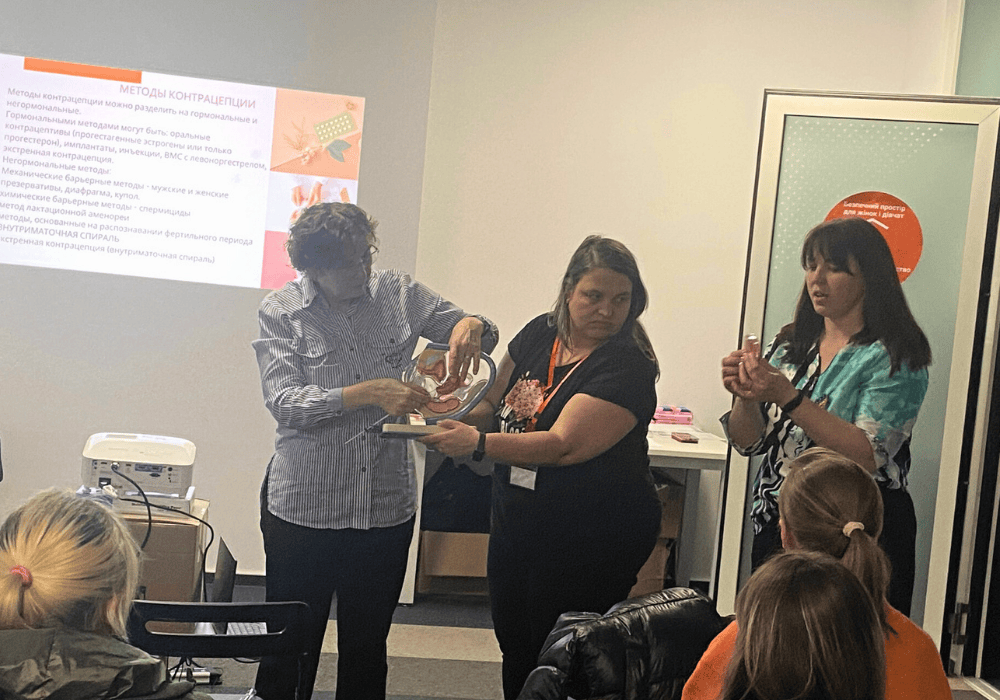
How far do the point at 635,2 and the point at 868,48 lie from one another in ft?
3.63

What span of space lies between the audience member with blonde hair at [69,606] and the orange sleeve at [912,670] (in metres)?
1.07

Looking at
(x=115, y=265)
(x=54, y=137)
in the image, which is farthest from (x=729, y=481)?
(x=54, y=137)

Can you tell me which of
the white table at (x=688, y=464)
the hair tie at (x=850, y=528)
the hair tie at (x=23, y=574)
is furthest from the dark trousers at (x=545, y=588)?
the hair tie at (x=23, y=574)

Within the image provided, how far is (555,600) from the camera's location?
2348 mm

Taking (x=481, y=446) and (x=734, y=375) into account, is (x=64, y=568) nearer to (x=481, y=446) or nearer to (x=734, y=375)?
(x=481, y=446)

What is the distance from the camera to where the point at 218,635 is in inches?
70.6

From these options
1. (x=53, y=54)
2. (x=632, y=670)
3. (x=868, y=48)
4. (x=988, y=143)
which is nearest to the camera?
(x=632, y=670)

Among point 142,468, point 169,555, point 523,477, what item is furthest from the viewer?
point 142,468

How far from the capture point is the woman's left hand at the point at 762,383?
2.43m

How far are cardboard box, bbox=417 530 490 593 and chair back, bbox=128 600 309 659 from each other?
7.93 feet

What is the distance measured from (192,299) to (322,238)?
219cm

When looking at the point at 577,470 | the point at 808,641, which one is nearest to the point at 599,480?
the point at 577,470

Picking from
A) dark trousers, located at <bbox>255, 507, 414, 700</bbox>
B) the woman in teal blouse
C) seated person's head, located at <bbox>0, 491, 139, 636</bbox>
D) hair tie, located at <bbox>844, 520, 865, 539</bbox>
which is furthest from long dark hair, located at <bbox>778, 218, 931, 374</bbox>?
seated person's head, located at <bbox>0, 491, 139, 636</bbox>

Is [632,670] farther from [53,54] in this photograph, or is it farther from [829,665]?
[53,54]
